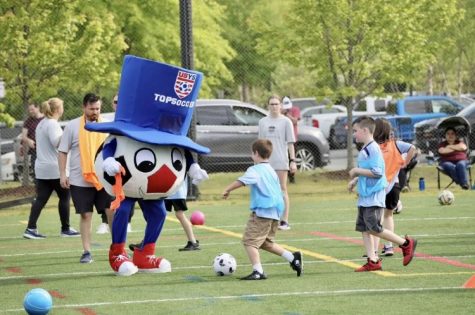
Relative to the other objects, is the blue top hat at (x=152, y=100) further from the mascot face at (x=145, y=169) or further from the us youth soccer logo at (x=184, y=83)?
the mascot face at (x=145, y=169)

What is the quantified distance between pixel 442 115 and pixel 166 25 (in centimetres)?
1054

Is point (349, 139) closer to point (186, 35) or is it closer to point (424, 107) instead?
point (186, 35)

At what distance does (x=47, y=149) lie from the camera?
18375mm

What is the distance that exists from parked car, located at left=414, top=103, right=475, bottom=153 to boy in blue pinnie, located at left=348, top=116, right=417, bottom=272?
17.8 m

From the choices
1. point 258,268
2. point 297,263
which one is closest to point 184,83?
point 258,268

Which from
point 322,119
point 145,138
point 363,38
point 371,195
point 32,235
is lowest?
point 32,235

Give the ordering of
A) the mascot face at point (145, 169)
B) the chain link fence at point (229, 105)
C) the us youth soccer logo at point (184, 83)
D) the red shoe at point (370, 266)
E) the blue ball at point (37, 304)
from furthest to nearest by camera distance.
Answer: the chain link fence at point (229, 105) → the us youth soccer logo at point (184, 83) → the mascot face at point (145, 169) → the red shoe at point (370, 266) → the blue ball at point (37, 304)

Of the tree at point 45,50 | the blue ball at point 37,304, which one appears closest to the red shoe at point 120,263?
the blue ball at point 37,304

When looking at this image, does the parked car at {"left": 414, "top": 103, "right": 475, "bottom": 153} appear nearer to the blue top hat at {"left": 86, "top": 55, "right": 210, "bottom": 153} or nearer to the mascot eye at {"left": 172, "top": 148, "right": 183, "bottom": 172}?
the mascot eye at {"left": 172, "top": 148, "right": 183, "bottom": 172}

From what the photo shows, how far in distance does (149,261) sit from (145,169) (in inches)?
42.9

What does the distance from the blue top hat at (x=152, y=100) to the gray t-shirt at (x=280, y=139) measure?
17.7ft

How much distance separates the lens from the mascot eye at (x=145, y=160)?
13.2m

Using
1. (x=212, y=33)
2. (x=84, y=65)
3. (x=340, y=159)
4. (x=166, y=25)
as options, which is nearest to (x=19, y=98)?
(x=84, y=65)

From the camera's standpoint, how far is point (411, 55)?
29.2 metres
